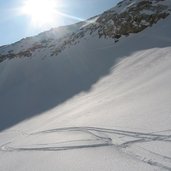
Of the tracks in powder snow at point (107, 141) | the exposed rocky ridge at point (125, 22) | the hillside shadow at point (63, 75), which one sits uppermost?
the exposed rocky ridge at point (125, 22)

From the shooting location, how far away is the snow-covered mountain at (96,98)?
5250mm

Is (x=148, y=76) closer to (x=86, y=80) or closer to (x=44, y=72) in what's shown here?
(x=86, y=80)

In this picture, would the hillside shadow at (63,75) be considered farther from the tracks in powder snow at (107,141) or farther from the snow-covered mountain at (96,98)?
the tracks in powder snow at (107,141)

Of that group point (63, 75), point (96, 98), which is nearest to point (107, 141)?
point (96, 98)

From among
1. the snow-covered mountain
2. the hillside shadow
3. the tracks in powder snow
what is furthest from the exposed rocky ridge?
the tracks in powder snow

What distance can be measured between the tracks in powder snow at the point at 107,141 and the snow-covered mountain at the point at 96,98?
0.6 inches

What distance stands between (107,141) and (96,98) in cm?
636

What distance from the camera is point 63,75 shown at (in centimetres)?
2003

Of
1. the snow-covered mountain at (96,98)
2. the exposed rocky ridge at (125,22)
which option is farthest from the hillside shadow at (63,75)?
the exposed rocky ridge at (125,22)

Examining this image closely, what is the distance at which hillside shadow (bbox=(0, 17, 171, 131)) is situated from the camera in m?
Answer: 15.9

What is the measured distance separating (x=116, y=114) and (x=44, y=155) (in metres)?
2.70

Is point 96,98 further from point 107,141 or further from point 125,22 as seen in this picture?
point 125,22

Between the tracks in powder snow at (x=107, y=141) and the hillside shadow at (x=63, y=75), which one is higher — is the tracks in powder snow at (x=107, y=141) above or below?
below

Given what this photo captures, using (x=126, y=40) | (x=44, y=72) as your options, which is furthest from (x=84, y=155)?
(x=44, y=72)
